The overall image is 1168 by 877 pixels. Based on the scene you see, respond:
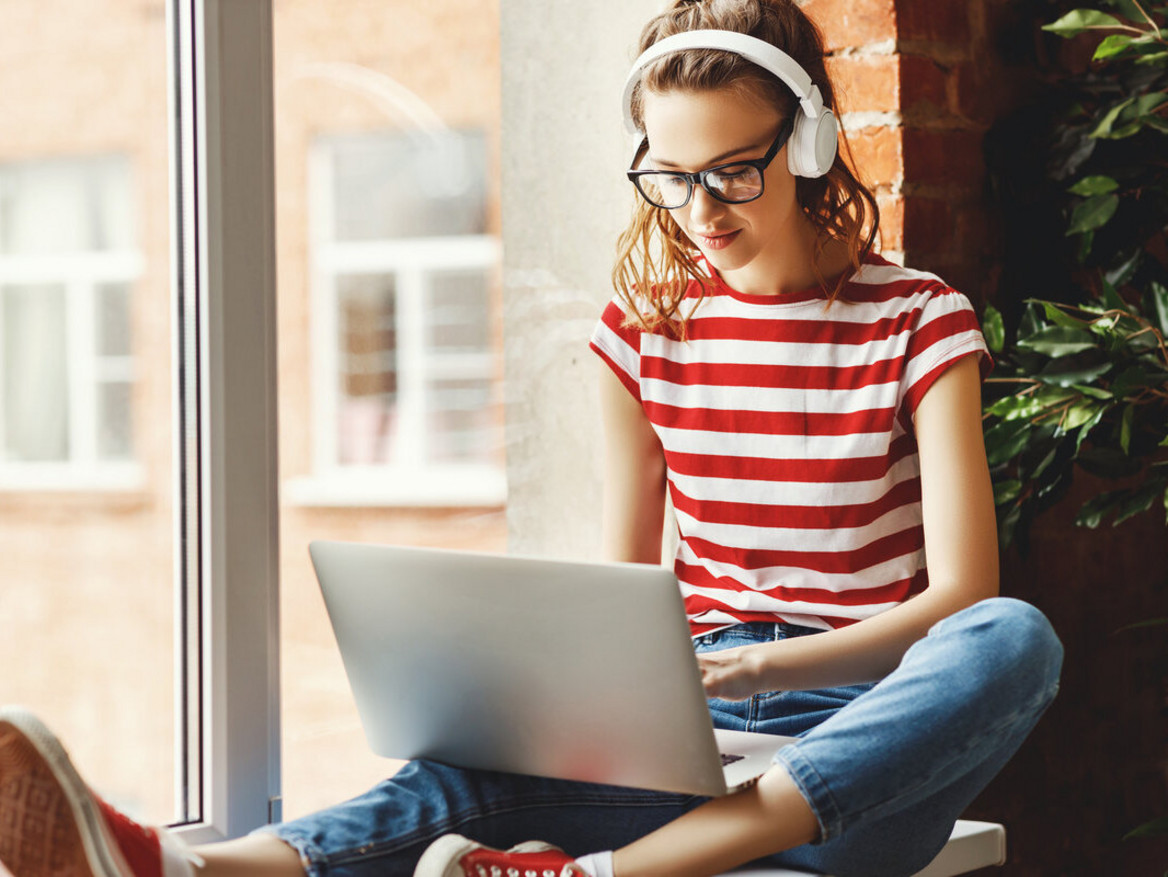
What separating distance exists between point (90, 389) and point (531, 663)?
67cm

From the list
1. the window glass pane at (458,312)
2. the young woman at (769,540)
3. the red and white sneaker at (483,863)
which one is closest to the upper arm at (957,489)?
the young woman at (769,540)

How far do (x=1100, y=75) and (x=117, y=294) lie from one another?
125cm

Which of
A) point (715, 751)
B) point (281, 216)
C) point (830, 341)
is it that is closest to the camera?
point (715, 751)

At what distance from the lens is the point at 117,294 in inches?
57.8

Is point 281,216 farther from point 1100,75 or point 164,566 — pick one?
point 1100,75

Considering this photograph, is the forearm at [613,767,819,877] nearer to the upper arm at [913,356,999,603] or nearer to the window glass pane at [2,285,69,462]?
the upper arm at [913,356,999,603]

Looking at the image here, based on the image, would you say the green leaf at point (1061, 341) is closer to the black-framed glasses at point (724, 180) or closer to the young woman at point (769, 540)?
the young woman at point (769, 540)

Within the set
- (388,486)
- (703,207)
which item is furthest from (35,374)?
(388,486)

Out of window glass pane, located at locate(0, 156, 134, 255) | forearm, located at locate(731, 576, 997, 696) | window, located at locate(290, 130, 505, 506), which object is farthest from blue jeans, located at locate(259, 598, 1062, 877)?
window, located at locate(290, 130, 505, 506)

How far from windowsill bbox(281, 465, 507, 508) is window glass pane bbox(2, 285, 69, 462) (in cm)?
194

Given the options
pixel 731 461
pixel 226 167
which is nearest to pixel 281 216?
pixel 226 167

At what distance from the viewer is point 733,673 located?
1168 millimetres

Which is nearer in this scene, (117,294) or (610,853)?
(610,853)

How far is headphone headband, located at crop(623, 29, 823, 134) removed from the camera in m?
1.31
